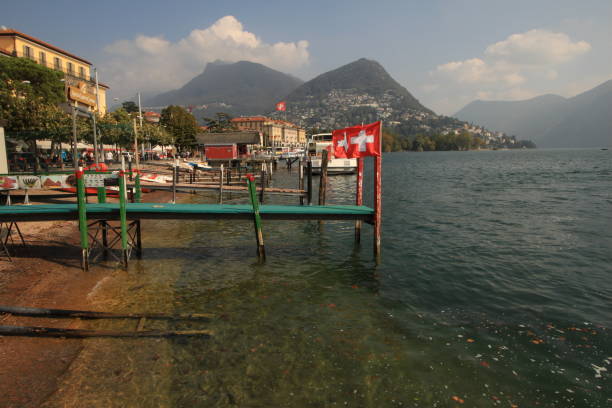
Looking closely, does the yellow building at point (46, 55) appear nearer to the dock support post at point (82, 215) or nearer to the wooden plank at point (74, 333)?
the dock support post at point (82, 215)

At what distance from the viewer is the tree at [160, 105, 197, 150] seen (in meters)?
69.6

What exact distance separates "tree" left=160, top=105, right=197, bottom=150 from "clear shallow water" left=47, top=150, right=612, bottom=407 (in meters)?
59.5

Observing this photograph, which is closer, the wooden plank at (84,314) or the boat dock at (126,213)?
the wooden plank at (84,314)

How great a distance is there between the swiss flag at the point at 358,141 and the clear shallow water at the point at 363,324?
3711 millimetres

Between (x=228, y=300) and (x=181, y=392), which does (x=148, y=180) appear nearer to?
(x=228, y=300)

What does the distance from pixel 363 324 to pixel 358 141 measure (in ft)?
20.7

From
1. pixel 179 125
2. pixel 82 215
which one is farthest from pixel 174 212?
pixel 179 125

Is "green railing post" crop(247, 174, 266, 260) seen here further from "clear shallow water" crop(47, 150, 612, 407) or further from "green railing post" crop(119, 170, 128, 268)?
"green railing post" crop(119, 170, 128, 268)

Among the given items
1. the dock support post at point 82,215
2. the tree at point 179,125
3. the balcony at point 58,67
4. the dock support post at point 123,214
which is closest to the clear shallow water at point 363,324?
the dock support post at point 123,214

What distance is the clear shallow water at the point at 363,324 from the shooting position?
5.74m

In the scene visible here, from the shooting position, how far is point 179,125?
70.0 meters

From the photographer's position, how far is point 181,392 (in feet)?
18.5

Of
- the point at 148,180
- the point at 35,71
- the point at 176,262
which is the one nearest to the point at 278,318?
the point at 176,262

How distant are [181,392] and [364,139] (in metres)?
8.91
